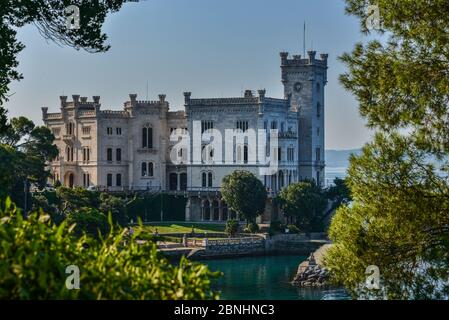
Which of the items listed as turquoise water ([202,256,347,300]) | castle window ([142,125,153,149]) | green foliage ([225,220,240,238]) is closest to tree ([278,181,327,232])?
green foliage ([225,220,240,238])

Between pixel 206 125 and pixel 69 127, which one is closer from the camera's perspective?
pixel 206 125

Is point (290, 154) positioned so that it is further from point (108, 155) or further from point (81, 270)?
point (81, 270)

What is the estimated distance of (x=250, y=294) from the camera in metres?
43.0

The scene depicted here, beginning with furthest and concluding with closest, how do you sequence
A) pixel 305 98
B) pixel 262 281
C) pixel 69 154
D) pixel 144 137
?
pixel 305 98, pixel 69 154, pixel 144 137, pixel 262 281

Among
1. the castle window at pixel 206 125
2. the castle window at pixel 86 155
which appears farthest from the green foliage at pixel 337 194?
the castle window at pixel 86 155

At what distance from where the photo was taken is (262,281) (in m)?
48.1

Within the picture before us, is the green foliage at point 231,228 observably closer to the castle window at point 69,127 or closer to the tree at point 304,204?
the tree at point 304,204

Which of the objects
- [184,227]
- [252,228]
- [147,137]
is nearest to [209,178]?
[147,137]

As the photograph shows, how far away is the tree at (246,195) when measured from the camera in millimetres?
63750

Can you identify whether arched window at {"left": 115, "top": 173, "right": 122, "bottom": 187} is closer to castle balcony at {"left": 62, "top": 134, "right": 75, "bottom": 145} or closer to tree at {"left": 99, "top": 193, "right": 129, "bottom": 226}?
castle balcony at {"left": 62, "top": 134, "right": 75, "bottom": 145}

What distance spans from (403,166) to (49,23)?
7.49m

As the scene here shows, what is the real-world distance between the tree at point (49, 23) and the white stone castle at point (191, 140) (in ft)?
163
